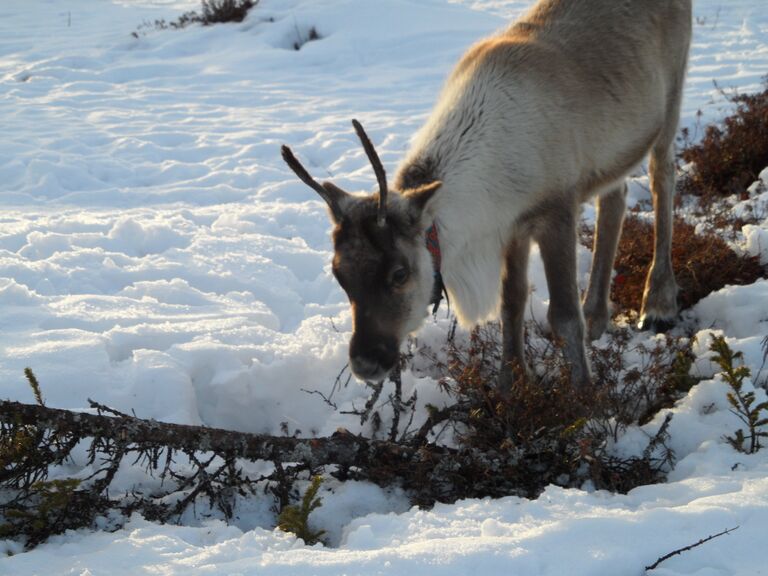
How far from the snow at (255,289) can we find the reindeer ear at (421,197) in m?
0.93

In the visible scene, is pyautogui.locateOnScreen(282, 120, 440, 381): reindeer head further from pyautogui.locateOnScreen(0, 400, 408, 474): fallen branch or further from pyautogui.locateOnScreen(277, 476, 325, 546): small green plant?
pyautogui.locateOnScreen(277, 476, 325, 546): small green plant

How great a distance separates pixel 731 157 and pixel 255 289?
3.84m

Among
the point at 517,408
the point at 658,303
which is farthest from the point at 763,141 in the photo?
the point at 517,408

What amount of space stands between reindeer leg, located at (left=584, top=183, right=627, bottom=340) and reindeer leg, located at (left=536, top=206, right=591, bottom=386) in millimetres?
946

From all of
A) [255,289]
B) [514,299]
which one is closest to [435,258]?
[514,299]

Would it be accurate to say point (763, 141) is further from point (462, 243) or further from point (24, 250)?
point (24, 250)

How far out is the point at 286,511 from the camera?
233 cm

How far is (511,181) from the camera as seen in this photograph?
332 cm

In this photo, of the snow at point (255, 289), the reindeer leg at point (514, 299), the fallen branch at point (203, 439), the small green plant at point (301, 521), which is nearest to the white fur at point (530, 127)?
the reindeer leg at point (514, 299)

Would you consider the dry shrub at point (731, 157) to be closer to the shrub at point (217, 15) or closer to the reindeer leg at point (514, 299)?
the reindeer leg at point (514, 299)

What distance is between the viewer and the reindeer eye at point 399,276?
2.88m

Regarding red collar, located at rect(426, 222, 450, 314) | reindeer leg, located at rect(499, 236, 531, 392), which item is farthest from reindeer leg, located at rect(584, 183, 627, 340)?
red collar, located at rect(426, 222, 450, 314)

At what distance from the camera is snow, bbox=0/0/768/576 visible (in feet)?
6.64

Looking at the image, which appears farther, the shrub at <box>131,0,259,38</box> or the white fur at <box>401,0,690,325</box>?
the shrub at <box>131,0,259,38</box>
